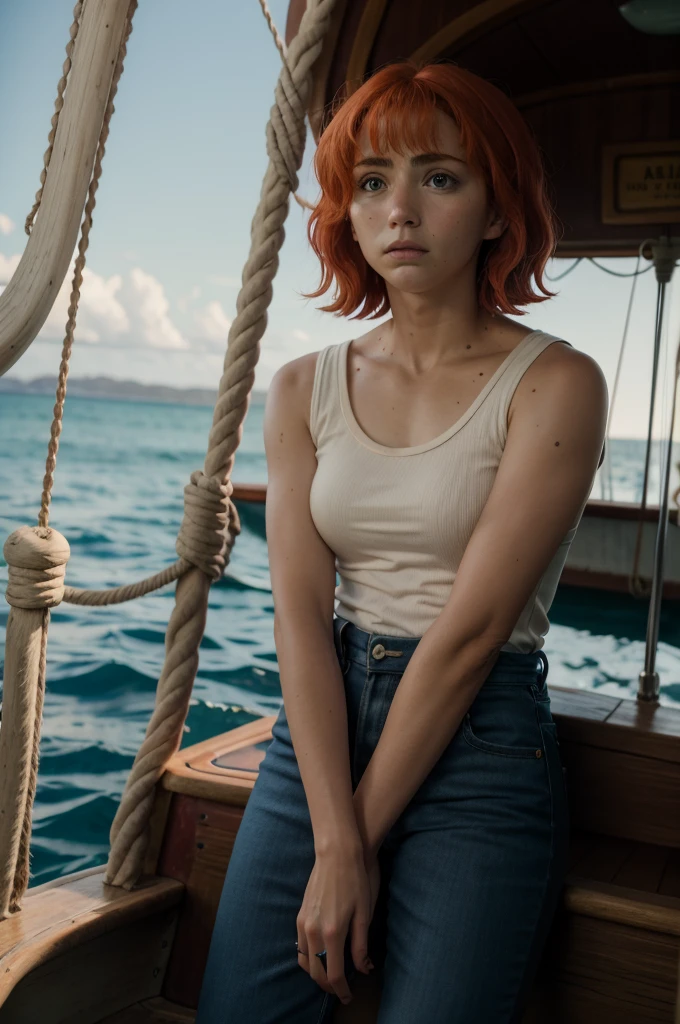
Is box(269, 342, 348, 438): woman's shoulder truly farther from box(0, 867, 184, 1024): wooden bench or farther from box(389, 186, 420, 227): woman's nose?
box(0, 867, 184, 1024): wooden bench

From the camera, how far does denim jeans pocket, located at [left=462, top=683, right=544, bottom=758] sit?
1182 millimetres

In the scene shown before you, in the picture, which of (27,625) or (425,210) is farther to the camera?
(27,625)

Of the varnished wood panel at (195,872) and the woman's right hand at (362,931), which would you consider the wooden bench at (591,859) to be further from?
the woman's right hand at (362,931)

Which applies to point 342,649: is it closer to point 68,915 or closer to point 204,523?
point 204,523

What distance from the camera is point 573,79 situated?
2166 millimetres

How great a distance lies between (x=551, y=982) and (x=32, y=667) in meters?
0.86

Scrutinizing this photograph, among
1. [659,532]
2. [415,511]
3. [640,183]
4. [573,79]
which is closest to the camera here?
[415,511]

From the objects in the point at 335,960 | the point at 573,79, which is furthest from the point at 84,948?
Result: the point at 573,79

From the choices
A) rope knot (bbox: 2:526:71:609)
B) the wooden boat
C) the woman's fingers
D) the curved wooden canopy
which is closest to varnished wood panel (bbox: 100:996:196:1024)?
the wooden boat

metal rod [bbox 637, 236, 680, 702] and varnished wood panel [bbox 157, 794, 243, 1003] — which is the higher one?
metal rod [bbox 637, 236, 680, 702]

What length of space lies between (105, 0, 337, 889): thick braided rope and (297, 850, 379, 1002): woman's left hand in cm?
48

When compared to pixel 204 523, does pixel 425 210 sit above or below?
above

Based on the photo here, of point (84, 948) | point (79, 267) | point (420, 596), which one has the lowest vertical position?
point (84, 948)

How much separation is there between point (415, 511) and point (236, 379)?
470 millimetres
